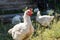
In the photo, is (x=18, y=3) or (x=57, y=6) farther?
(x=57, y=6)

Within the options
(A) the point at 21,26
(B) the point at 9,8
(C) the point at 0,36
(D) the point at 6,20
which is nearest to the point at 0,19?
(D) the point at 6,20

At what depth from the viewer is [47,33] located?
6.70 m

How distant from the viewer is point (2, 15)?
10727mm

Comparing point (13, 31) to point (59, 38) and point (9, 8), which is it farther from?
point (9, 8)

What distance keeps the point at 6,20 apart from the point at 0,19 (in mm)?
276

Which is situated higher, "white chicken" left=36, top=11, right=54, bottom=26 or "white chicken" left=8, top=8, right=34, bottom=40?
"white chicken" left=8, top=8, right=34, bottom=40

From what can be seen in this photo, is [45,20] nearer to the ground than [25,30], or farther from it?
nearer to the ground

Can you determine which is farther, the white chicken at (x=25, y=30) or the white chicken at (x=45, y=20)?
the white chicken at (x=45, y=20)

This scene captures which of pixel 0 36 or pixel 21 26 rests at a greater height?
pixel 21 26

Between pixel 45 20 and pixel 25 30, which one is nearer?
pixel 25 30

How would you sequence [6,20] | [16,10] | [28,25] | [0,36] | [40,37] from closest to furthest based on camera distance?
[28,25] → [40,37] → [0,36] → [6,20] → [16,10]

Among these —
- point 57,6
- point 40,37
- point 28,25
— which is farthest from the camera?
point 57,6

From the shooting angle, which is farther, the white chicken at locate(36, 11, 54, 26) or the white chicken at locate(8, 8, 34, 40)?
the white chicken at locate(36, 11, 54, 26)

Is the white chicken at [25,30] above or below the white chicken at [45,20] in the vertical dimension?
above
